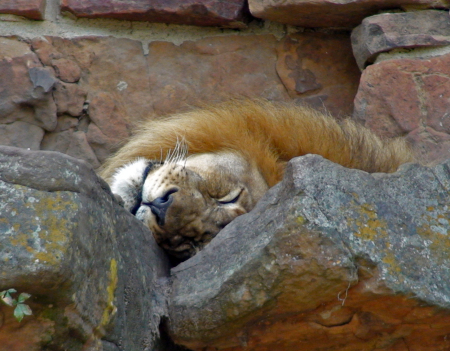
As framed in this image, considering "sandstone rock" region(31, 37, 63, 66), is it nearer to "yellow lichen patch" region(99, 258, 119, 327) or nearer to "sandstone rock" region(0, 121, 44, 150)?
"sandstone rock" region(0, 121, 44, 150)

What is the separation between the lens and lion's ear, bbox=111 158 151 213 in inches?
83.7

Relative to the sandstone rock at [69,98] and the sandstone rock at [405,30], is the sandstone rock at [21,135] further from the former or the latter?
the sandstone rock at [405,30]

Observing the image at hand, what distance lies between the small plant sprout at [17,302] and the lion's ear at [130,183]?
32.8 inches

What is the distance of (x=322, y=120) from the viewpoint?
99.3 inches

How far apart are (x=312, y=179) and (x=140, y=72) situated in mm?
1486

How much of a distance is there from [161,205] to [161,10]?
3.52ft

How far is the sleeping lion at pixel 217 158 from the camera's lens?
1962 mm

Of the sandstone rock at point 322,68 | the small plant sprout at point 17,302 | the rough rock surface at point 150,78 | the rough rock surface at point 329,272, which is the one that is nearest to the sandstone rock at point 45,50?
the rough rock surface at point 150,78

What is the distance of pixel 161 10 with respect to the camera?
2.71 metres

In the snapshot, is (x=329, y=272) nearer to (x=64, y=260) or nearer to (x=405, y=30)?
(x=64, y=260)

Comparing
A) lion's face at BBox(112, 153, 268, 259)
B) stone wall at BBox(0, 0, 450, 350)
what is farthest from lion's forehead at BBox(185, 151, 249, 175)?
stone wall at BBox(0, 0, 450, 350)

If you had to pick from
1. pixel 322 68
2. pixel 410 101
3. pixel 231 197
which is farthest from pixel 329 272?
pixel 322 68

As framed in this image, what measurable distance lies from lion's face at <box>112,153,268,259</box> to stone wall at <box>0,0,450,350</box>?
0.58 meters

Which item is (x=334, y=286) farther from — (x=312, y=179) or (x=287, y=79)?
(x=287, y=79)
